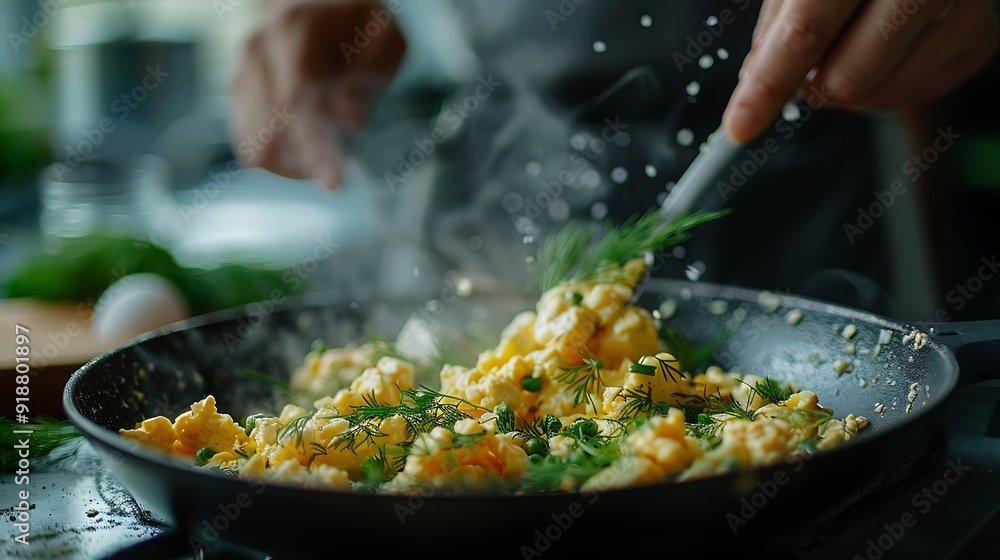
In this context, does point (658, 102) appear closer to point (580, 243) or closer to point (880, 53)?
point (580, 243)

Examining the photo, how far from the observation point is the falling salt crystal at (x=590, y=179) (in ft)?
5.36

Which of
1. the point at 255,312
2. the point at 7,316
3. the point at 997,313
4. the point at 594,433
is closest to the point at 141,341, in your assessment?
the point at 255,312

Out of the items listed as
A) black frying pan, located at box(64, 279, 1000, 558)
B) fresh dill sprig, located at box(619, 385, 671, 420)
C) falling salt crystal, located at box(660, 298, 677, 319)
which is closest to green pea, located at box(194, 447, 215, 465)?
black frying pan, located at box(64, 279, 1000, 558)

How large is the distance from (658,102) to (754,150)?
0.19 metres

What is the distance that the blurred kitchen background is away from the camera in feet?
5.09
